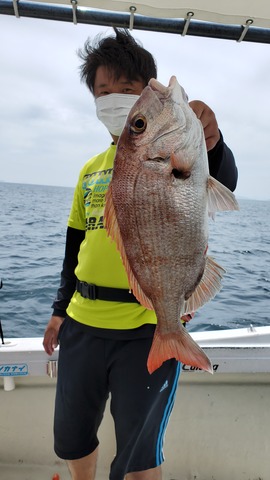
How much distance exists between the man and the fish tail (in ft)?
1.30

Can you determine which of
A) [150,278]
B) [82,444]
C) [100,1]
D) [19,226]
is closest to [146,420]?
[82,444]

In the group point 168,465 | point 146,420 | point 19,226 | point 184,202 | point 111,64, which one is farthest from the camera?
point 19,226

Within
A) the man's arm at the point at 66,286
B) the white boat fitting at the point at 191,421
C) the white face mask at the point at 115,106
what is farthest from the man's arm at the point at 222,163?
the white boat fitting at the point at 191,421

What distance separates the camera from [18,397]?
2885 millimetres

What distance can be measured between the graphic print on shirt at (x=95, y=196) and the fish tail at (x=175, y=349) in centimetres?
73

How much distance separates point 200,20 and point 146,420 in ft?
7.13

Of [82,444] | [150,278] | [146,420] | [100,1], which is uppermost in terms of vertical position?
[100,1]

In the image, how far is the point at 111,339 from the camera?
1858 millimetres

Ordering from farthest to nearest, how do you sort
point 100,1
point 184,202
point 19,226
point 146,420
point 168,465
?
point 19,226
point 168,465
point 100,1
point 146,420
point 184,202

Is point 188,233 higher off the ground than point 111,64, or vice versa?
point 111,64

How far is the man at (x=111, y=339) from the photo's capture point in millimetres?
1790

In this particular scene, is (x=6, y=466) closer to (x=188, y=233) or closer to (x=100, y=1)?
(x=188, y=233)

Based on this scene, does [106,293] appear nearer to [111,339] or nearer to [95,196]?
[111,339]

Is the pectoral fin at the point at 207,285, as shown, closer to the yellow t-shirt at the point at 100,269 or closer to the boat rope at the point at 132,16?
the yellow t-shirt at the point at 100,269
